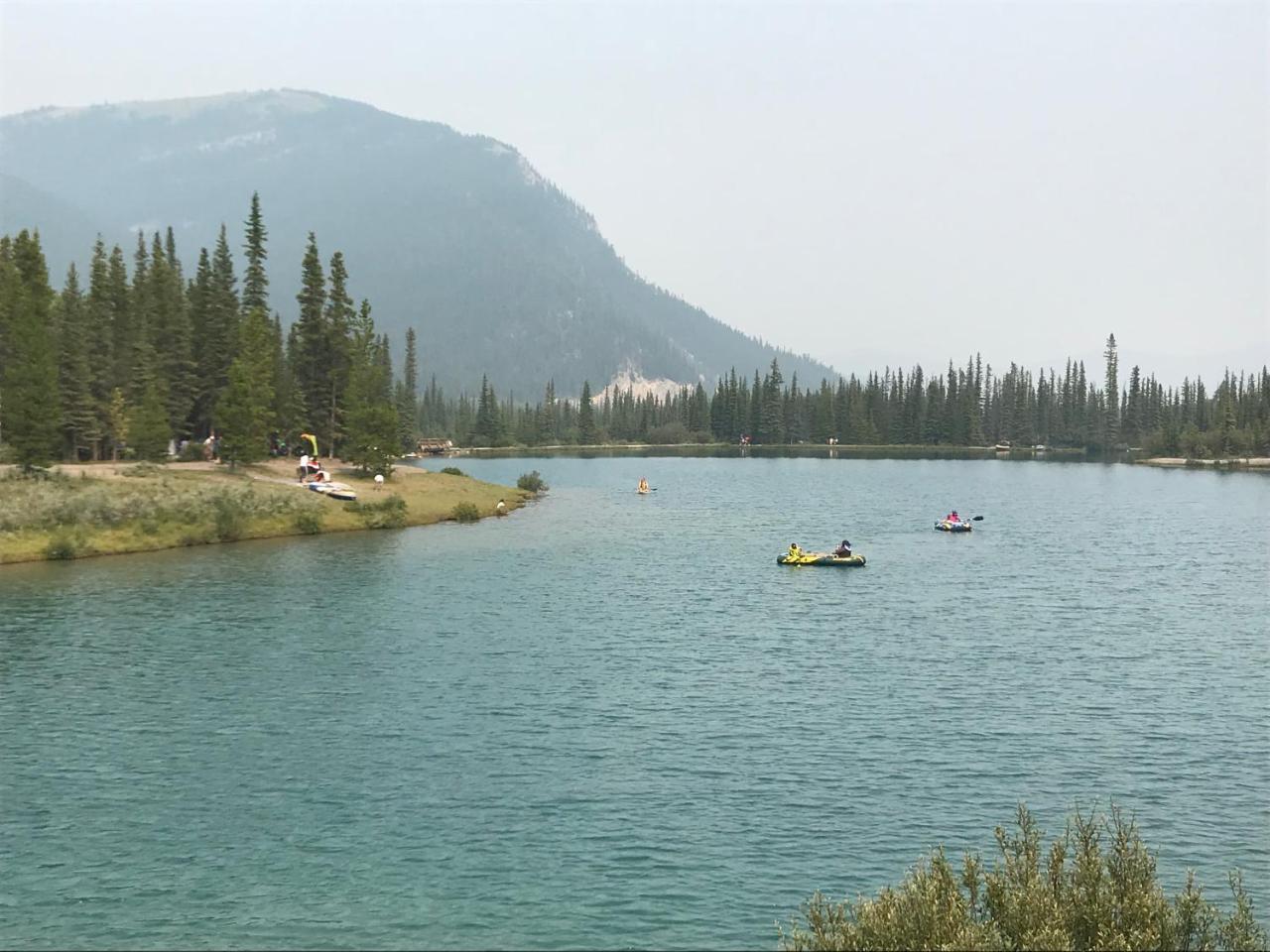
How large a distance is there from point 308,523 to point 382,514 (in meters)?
9.28

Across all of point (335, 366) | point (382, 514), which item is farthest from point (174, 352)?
point (382, 514)

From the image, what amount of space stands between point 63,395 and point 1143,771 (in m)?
109

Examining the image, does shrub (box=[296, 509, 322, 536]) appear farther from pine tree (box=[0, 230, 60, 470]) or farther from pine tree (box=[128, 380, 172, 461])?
pine tree (box=[0, 230, 60, 470])

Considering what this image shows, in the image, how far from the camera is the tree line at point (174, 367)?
9569 cm

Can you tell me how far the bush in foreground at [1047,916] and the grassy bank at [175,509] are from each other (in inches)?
2899

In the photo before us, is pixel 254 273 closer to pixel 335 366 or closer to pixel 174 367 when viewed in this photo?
pixel 335 366

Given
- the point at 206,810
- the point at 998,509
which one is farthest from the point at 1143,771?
the point at 998,509

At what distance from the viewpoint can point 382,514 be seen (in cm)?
10588

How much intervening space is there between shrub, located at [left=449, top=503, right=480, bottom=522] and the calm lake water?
3491 centimetres

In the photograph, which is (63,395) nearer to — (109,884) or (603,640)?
(603,640)

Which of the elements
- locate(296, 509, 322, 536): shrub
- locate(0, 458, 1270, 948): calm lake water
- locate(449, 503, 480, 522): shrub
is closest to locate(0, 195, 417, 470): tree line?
locate(296, 509, 322, 536): shrub

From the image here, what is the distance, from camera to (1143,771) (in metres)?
33.4

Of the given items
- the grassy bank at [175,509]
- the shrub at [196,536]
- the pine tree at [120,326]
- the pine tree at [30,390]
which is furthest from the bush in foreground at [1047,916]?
the pine tree at [120,326]

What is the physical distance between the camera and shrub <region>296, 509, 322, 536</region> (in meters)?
98.1
